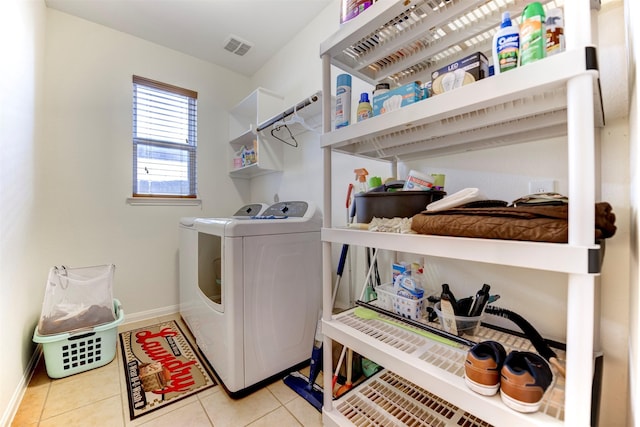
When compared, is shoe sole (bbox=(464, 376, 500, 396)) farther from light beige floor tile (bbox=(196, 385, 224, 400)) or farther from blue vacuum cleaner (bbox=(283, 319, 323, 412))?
light beige floor tile (bbox=(196, 385, 224, 400))

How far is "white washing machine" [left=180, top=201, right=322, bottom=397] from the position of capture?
1367mm

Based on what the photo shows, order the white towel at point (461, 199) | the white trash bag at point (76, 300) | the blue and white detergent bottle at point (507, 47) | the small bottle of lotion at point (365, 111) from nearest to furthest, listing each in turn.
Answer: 1. the blue and white detergent bottle at point (507, 47)
2. the white towel at point (461, 199)
3. the small bottle of lotion at point (365, 111)
4. the white trash bag at point (76, 300)

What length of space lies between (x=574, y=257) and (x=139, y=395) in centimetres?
195

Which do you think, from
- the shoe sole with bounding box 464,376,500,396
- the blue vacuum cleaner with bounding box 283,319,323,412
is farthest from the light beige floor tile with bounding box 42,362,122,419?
the shoe sole with bounding box 464,376,500,396

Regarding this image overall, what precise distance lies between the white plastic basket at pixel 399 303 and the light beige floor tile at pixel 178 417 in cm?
100

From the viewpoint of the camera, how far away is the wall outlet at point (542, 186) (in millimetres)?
979

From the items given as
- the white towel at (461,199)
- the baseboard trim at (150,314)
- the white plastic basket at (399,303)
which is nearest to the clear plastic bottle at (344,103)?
the white towel at (461,199)

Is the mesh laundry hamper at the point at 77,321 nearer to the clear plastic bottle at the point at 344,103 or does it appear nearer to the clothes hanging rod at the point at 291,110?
the clothes hanging rod at the point at 291,110

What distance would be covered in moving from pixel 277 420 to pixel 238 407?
0.75 ft

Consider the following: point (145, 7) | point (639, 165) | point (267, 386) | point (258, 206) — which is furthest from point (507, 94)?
point (145, 7)

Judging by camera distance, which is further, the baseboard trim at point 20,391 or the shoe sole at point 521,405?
the baseboard trim at point 20,391

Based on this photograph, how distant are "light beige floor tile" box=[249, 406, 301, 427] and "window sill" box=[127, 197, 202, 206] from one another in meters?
2.07

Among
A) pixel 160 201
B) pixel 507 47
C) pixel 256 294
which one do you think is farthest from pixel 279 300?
pixel 160 201

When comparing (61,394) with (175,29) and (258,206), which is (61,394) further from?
(175,29)
